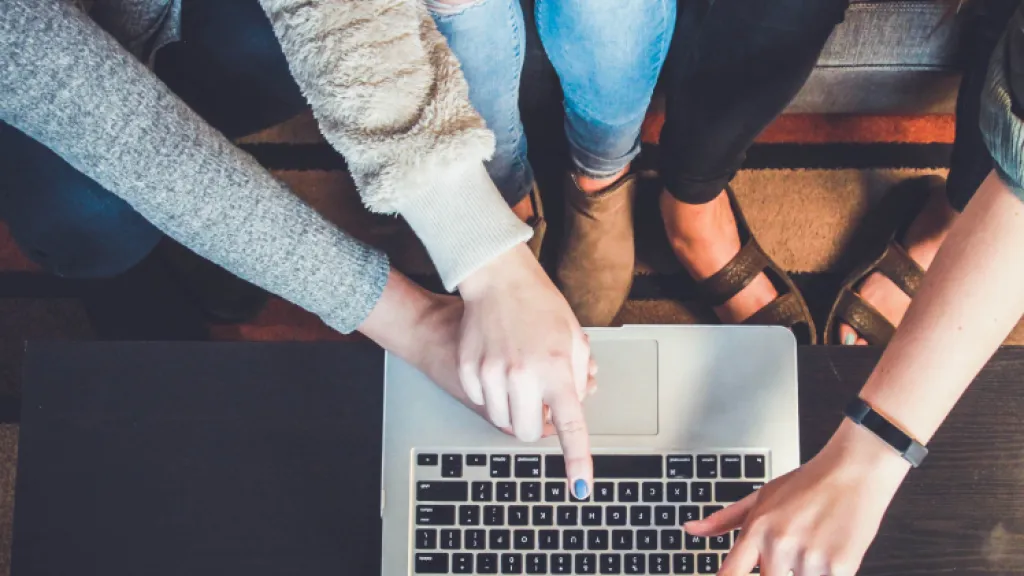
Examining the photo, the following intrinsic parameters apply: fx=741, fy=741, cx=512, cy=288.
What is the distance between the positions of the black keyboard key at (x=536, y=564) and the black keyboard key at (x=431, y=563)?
0.22ft

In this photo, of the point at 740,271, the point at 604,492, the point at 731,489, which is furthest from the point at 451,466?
the point at 740,271

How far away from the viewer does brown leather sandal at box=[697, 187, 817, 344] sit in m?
1.00

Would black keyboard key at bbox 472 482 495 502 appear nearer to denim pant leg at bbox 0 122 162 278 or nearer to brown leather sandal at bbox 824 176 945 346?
denim pant leg at bbox 0 122 162 278

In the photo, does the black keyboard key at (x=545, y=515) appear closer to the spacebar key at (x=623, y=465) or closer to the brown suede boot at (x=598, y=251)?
the spacebar key at (x=623, y=465)

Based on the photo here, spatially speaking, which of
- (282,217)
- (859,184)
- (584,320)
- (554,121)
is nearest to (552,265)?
(584,320)

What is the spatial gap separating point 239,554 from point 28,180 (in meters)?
0.41

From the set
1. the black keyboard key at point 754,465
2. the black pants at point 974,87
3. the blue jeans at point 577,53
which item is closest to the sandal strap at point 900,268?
the black pants at point 974,87

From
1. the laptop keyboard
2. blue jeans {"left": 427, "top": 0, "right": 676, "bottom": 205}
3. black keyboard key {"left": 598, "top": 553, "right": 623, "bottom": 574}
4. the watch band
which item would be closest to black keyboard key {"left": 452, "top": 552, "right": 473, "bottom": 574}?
the laptop keyboard

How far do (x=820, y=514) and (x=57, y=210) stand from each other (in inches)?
28.6

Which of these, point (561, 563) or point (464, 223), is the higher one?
point (464, 223)

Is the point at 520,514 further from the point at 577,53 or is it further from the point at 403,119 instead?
the point at 577,53

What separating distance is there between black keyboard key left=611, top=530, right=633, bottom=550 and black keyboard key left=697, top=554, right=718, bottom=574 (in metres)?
0.06

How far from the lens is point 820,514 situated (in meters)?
0.53

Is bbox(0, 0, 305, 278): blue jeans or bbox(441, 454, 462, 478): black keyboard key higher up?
bbox(0, 0, 305, 278): blue jeans
